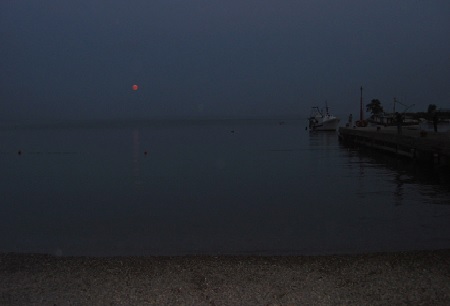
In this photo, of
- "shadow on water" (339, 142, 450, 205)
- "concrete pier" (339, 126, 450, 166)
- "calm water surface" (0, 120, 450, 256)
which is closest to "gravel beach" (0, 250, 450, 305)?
"calm water surface" (0, 120, 450, 256)

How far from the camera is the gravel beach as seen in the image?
648cm

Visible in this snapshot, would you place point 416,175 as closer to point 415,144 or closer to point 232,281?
point 415,144

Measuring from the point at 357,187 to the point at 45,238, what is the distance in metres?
15.3

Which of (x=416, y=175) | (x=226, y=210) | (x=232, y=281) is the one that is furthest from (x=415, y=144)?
(x=232, y=281)

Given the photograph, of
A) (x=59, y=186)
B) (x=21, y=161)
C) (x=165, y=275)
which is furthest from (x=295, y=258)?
(x=21, y=161)

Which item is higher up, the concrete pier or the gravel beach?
the concrete pier

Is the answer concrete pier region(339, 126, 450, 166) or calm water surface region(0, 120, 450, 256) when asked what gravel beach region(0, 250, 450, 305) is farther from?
concrete pier region(339, 126, 450, 166)

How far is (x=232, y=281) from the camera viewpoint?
745 centimetres

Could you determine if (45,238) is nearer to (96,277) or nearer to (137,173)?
(96,277)

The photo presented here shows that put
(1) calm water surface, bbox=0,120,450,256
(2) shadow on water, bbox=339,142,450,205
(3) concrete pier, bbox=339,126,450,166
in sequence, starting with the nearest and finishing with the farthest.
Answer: (1) calm water surface, bbox=0,120,450,256
(2) shadow on water, bbox=339,142,450,205
(3) concrete pier, bbox=339,126,450,166

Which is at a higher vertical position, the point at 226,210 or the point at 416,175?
the point at 416,175

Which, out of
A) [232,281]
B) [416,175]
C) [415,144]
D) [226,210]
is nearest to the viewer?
[232,281]

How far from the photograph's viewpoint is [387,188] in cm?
2338

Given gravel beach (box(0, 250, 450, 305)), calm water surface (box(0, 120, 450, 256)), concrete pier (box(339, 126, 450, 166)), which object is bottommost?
calm water surface (box(0, 120, 450, 256))
